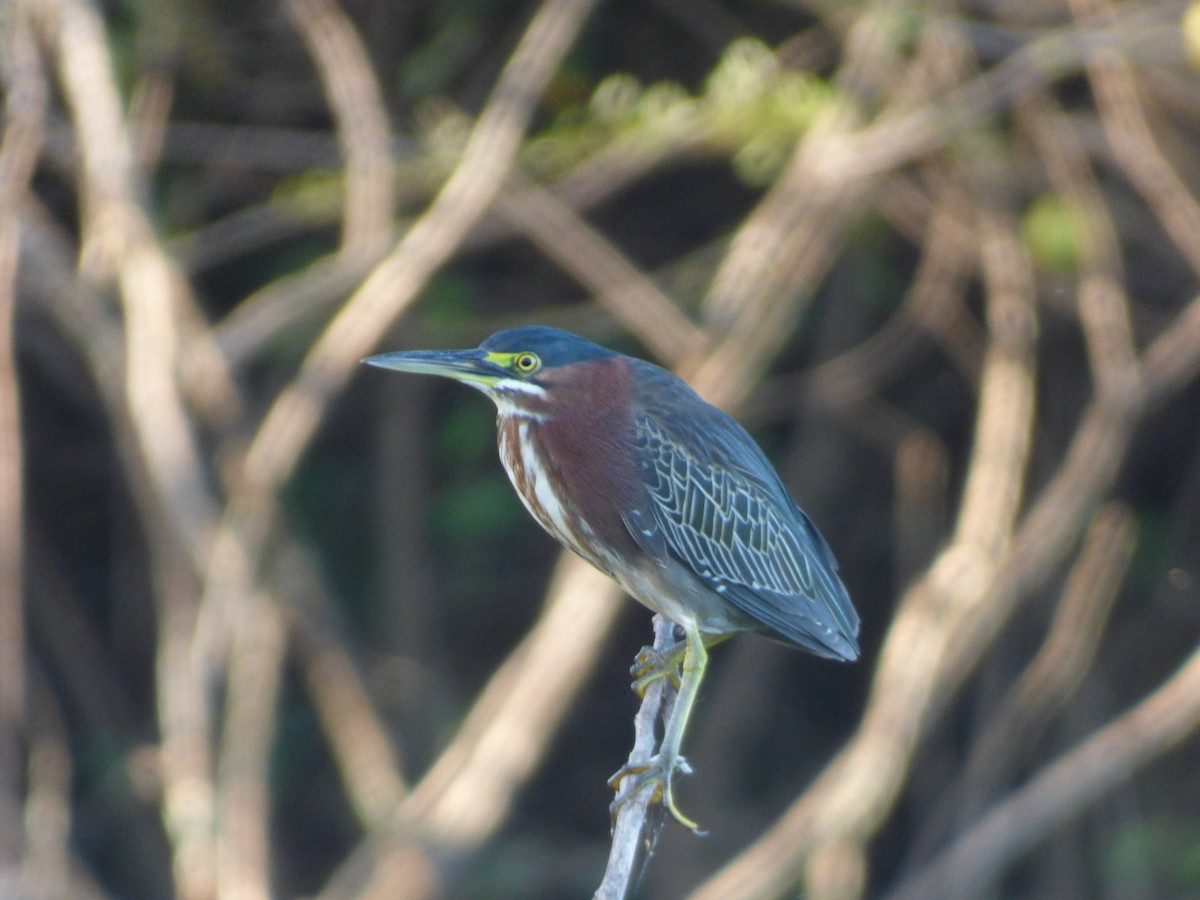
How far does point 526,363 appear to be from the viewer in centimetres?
293

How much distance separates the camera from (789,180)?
5.15 metres

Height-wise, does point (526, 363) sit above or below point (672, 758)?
above

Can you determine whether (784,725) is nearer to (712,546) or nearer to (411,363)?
(712,546)

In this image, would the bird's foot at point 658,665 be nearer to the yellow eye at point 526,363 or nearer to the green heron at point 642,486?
the green heron at point 642,486

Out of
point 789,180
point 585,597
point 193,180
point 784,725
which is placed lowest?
point 784,725

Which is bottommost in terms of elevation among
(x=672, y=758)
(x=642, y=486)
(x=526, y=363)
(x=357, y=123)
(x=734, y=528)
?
(x=672, y=758)

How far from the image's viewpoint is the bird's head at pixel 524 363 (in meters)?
2.89

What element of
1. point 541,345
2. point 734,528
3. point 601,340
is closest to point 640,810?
point 734,528

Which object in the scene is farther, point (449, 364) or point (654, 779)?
point (449, 364)

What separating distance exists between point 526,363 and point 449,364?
7.2 inches

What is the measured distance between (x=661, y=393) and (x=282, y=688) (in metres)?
4.30

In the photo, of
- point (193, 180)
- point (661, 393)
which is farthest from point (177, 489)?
point (661, 393)

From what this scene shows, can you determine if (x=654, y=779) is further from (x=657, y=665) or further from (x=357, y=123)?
(x=357, y=123)

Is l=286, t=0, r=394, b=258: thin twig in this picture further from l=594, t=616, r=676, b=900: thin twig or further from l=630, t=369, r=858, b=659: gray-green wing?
l=594, t=616, r=676, b=900: thin twig
